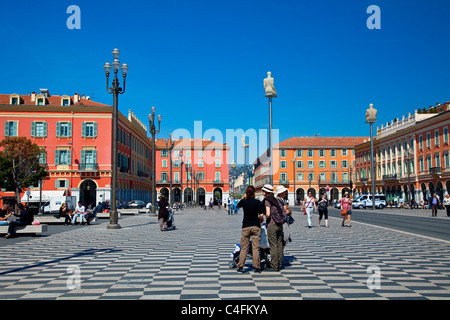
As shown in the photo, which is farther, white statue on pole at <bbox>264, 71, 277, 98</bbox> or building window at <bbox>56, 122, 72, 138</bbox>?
building window at <bbox>56, 122, 72, 138</bbox>

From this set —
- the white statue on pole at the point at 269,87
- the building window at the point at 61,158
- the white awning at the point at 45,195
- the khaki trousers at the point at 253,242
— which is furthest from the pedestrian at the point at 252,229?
the building window at the point at 61,158

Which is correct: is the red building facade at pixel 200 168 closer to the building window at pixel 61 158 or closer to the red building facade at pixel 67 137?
the red building facade at pixel 67 137

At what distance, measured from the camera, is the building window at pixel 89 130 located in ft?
167

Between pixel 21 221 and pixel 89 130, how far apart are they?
114 ft

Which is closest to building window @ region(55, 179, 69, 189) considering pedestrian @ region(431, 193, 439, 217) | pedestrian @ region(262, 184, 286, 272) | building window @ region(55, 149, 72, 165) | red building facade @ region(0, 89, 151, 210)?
red building facade @ region(0, 89, 151, 210)

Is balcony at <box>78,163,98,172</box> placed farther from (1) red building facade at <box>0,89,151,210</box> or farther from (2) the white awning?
(2) the white awning

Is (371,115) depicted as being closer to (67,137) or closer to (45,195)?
(67,137)

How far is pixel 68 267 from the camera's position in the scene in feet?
31.9

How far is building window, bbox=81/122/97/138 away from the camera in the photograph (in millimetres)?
50844

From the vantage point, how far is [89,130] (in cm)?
5103

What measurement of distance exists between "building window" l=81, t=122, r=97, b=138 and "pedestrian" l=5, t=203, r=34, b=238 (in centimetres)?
3399

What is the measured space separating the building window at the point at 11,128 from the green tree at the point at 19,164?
728 centimetres
